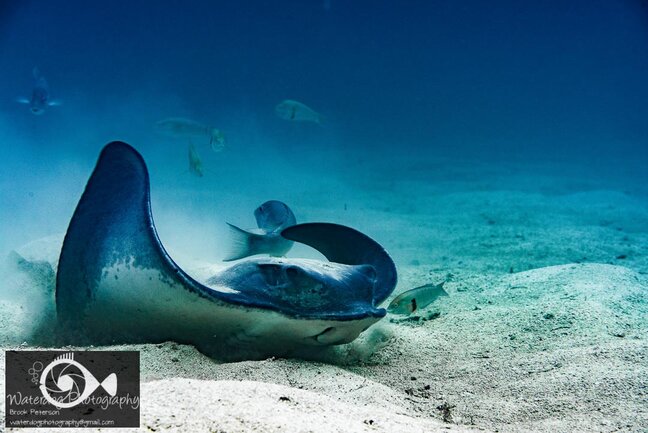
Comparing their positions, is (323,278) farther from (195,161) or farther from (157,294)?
(195,161)

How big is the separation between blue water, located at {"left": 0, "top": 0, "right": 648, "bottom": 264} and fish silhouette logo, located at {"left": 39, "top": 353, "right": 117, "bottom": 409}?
27670 mm

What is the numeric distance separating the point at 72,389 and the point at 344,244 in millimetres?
2475

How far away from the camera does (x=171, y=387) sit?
1948mm

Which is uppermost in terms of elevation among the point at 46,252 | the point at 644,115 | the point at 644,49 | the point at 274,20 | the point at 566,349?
the point at 274,20

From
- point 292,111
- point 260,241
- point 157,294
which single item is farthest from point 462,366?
point 292,111

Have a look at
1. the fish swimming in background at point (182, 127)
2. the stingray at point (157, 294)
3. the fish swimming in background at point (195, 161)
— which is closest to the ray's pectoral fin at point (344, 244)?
the stingray at point (157, 294)

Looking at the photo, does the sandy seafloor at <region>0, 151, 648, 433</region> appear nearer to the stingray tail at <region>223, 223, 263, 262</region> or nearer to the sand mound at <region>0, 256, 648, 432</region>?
the sand mound at <region>0, 256, 648, 432</region>

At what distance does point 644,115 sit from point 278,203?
7077cm

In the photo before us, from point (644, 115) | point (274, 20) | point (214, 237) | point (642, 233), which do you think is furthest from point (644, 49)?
point (214, 237)

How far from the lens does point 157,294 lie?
226cm

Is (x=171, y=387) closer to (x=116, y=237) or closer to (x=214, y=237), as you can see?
(x=116, y=237)

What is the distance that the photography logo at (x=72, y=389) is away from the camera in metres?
1.63

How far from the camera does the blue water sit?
36438mm

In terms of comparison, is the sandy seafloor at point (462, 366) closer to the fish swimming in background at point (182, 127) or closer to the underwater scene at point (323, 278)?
the underwater scene at point (323, 278)
